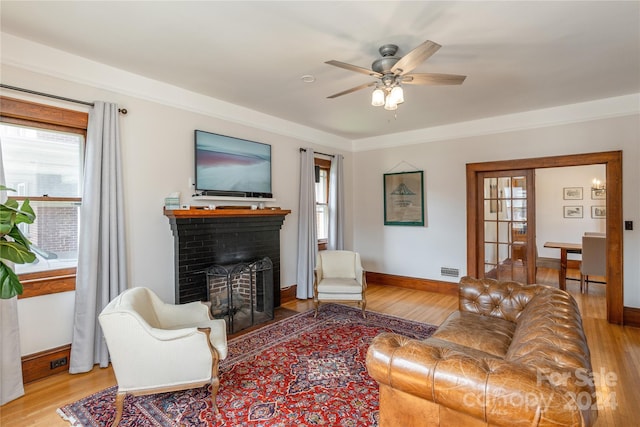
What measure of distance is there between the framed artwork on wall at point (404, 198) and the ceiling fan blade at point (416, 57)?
3.34 meters

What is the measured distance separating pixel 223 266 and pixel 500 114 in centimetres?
433

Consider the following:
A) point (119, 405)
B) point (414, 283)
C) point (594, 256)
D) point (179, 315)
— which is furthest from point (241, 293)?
point (594, 256)

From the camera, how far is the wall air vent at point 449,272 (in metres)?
5.24

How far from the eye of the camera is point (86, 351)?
282 centimetres

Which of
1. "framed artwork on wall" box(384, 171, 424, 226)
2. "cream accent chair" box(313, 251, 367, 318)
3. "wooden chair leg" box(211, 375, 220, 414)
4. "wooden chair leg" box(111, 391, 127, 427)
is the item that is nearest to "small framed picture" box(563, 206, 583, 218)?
"framed artwork on wall" box(384, 171, 424, 226)

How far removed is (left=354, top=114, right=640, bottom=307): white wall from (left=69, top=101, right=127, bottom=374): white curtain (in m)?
4.22

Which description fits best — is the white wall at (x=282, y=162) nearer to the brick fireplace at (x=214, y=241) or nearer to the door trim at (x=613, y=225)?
the door trim at (x=613, y=225)

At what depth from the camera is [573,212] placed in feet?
23.7

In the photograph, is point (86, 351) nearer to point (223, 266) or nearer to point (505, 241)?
point (223, 266)

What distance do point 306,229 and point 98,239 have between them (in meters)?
2.77

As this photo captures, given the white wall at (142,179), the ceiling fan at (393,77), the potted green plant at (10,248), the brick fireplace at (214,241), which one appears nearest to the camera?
the potted green plant at (10,248)

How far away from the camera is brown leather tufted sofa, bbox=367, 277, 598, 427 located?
113 cm

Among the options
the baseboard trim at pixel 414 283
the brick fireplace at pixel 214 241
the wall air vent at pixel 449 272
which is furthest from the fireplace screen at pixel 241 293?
the wall air vent at pixel 449 272

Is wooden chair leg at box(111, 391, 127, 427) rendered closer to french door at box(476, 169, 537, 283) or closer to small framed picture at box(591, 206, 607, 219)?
french door at box(476, 169, 537, 283)
